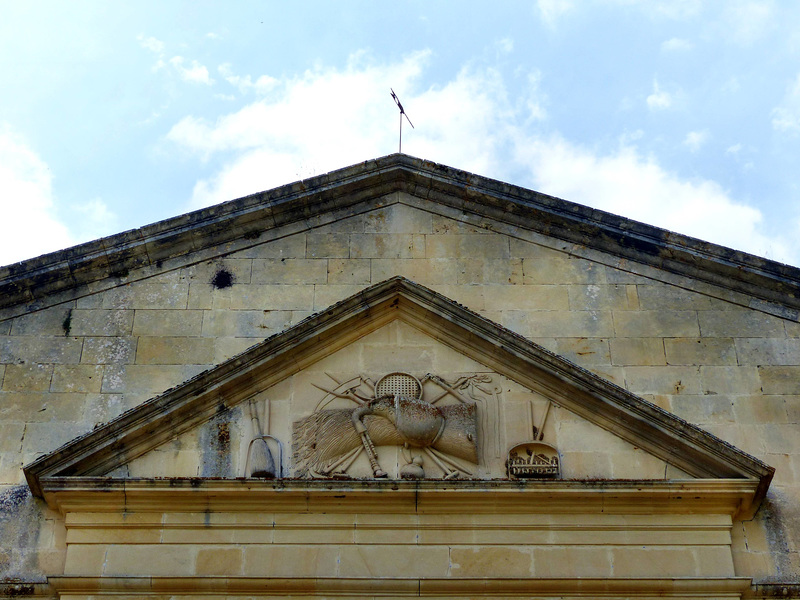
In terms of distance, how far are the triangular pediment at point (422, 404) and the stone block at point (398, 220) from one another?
3.37ft

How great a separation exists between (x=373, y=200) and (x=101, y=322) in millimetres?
2955

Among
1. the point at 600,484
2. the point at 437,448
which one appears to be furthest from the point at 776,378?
the point at 437,448

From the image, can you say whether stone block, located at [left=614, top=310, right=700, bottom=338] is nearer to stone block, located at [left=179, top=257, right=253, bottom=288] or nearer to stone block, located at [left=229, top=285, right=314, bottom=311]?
stone block, located at [left=229, top=285, right=314, bottom=311]

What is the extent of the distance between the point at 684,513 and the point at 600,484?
75 cm

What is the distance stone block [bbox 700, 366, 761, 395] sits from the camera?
38.3 feet

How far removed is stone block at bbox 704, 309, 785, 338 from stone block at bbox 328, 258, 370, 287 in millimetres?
3185

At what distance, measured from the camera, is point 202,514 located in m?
10.9

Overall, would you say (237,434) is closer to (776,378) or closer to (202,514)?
(202,514)

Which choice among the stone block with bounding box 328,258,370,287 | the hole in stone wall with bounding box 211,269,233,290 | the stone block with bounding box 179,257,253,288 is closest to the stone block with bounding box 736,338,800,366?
the stone block with bounding box 328,258,370,287

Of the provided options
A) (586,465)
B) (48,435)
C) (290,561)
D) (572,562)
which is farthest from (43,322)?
(572,562)

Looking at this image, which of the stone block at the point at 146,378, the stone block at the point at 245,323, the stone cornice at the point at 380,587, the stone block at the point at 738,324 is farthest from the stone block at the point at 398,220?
the stone cornice at the point at 380,587

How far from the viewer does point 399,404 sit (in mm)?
11281

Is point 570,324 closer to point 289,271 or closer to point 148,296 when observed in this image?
point 289,271

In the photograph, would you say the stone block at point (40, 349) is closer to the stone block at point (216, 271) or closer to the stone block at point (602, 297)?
the stone block at point (216, 271)
